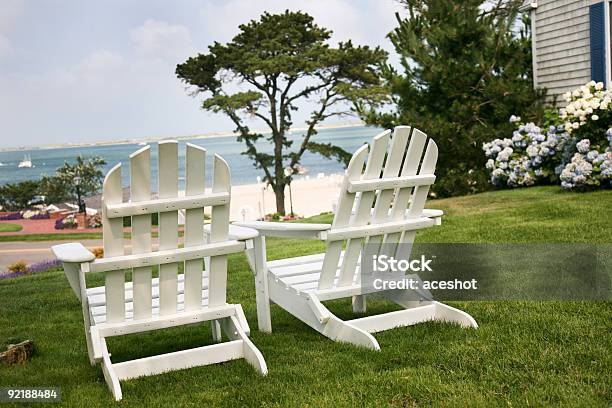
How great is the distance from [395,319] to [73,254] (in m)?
1.40

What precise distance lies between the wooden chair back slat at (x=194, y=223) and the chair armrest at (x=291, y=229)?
0.43 meters

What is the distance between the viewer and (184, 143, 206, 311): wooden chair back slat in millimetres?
2537

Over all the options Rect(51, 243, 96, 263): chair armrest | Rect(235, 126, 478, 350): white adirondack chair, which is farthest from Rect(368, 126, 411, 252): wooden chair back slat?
Rect(51, 243, 96, 263): chair armrest

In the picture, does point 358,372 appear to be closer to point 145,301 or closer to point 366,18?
point 145,301

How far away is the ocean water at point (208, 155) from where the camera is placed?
2280 centimetres

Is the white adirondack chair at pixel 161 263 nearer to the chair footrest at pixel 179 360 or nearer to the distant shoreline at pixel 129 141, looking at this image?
the chair footrest at pixel 179 360

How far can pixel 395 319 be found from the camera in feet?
9.93

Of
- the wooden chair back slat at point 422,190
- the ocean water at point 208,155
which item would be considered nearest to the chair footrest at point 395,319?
the wooden chair back slat at point 422,190

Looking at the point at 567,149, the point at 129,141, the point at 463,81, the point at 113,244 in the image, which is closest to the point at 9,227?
the point at 463,81

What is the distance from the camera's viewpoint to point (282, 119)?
21562mm

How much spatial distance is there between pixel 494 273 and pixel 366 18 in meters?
35.7

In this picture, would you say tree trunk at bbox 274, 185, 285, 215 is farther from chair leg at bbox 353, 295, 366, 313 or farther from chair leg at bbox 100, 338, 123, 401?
chair leg at bbox 100, 338, 123, 401

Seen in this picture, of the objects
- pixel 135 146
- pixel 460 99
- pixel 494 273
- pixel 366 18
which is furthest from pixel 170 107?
pixel 494 273

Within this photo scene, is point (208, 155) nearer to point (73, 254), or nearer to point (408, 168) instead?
point (408, 168)
